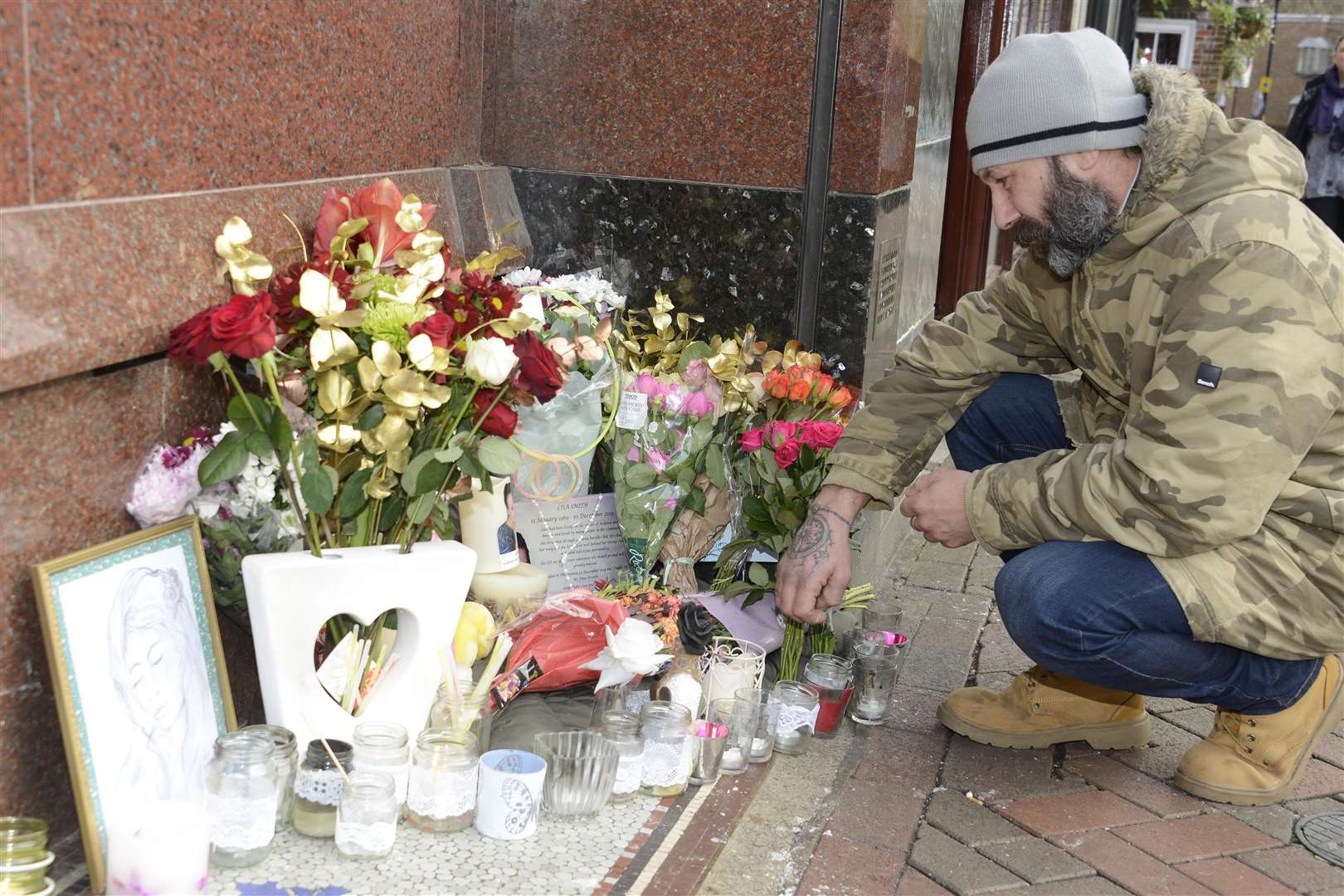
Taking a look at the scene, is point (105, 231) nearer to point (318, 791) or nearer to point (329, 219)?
point (329, 219)

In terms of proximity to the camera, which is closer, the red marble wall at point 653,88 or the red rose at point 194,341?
the red rose at point 194,341

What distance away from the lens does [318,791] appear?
7.15 ft

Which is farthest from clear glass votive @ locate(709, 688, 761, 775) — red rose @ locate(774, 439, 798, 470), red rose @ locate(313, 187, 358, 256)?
red rose @ locate(313, 187, 358, 256)

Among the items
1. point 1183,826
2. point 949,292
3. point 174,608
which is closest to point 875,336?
point 1183,826

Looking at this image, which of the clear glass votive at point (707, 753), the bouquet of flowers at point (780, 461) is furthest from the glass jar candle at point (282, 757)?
the bouquet of flowers at point (780, 461)

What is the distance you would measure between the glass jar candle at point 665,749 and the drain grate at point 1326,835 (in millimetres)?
1221

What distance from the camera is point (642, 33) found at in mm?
3645

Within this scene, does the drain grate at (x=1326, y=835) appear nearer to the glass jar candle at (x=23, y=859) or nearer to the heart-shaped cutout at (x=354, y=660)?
the heart-shaped cutout at (x=354, y=660)

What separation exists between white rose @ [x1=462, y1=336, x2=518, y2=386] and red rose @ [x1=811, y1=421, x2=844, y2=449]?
1046 mm

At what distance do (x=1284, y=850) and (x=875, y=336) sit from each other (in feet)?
5.58

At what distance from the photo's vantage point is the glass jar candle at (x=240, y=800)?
204cm

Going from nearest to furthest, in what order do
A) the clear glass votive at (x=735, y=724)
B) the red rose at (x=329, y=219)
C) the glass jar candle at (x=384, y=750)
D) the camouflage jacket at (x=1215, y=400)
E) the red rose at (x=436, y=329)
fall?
the glass jar candle at (x=384, y=750) < the red rose at (x=436, y=329) < the camouflage jacket at (x=1215, y=400) < the red rose at (x=329, y=219) < the clear glass votive at (x=735, y=724)

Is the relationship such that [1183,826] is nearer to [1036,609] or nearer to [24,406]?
[1036,609]

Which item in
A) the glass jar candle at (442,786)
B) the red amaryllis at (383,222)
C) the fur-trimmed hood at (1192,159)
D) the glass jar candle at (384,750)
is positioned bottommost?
the glass jar candle at (442,786)
